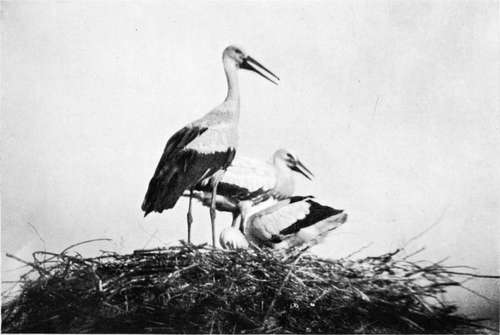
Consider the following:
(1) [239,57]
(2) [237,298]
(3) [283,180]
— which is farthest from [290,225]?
(1) [239,57]

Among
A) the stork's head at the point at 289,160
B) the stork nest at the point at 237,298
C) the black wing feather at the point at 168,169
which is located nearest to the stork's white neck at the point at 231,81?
the black wing feather at the point at 168,169

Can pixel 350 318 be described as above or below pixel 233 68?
below

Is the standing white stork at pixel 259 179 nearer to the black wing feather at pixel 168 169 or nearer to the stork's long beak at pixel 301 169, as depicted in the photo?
the stork's long beak at pixel 301 169

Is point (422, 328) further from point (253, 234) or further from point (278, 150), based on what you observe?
point (278, 150)

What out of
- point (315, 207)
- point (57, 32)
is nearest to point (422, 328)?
point (315, 207)

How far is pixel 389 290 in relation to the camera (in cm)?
298

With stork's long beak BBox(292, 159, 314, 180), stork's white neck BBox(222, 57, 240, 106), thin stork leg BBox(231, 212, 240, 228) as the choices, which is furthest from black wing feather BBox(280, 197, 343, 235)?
stork's white neck BBox(222, 57, 240, 106)

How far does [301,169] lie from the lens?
3889 mm

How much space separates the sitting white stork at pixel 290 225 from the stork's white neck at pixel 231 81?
544 mm

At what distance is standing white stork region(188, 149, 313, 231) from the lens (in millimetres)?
3867

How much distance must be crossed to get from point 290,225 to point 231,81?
734 mm

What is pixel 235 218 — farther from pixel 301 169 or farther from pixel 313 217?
pixel 313 217

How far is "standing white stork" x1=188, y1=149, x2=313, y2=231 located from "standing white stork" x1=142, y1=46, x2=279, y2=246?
0.19 meters

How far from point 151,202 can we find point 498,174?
157cm
